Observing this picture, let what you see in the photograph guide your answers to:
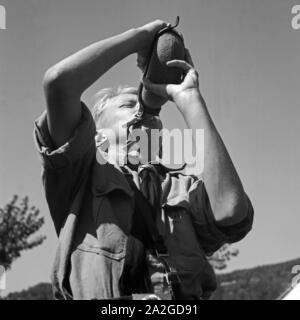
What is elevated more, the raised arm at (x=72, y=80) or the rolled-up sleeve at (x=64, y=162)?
the raised arm at (x=72, y=80)

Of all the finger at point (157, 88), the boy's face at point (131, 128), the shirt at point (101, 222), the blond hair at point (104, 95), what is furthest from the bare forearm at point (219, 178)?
the blond hair at point (104, 95)

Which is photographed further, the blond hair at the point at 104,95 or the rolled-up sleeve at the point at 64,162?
the blond hair at the point at 104,95

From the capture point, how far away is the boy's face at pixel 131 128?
4.60 m

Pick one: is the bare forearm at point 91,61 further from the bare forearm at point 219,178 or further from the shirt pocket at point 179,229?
the shirt pocket at point 179,229

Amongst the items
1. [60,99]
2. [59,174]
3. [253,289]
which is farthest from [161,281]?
[253,289]

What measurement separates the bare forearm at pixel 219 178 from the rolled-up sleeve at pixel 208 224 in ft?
0.30

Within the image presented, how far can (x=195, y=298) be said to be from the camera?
165 inches

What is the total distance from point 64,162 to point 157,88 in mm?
694

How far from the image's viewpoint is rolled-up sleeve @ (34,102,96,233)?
4016mm

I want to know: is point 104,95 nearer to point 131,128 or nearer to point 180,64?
point 131,128

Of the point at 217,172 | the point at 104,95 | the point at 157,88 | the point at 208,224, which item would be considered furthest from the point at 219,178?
the point at 104,95

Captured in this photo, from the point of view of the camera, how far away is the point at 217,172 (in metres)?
4.07
